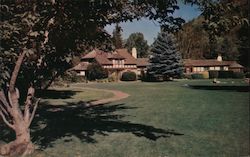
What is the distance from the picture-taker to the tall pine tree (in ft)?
241

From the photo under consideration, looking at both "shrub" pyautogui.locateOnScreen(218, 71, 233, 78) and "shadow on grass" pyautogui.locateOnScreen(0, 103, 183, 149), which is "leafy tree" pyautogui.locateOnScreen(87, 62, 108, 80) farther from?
"shadow on grass" pyautogui.locateOnScreen(0, 103, 183, 149)

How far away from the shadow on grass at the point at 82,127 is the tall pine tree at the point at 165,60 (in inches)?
1952

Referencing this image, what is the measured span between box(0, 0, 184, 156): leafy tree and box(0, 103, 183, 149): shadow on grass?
2304 millimetres

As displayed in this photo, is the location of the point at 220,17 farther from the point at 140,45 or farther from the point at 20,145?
the point at 140,45

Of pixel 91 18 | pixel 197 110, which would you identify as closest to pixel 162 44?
pixel 197 110

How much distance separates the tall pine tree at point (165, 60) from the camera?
241ft

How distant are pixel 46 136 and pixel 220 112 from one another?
432 inches

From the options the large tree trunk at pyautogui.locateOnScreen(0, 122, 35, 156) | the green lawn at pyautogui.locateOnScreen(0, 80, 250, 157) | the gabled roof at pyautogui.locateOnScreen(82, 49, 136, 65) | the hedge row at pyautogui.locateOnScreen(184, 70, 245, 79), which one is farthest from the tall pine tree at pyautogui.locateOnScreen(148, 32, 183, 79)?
Answer: the large tree trunk at pyautogui.locateOnScreen(0, 122, 35, 156)

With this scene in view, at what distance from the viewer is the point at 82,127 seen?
18000 mm

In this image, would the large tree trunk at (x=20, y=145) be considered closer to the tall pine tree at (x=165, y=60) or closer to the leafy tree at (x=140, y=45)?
the tall pine tree at (x=165, y=60)

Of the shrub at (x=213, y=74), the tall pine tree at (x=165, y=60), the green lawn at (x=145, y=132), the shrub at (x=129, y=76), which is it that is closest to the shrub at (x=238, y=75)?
the shrub at (x=213, y=74)

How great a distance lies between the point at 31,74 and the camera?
13.5 m

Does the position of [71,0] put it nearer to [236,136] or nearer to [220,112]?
[236,136]

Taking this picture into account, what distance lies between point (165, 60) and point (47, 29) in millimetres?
63383
